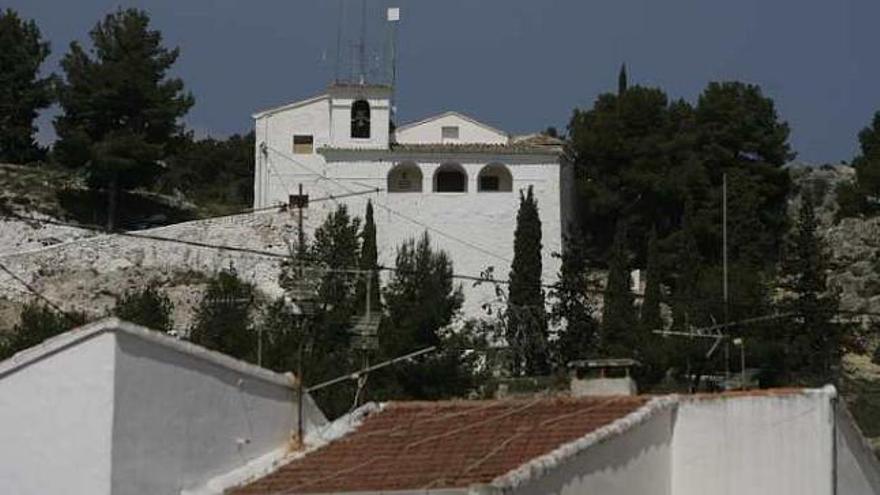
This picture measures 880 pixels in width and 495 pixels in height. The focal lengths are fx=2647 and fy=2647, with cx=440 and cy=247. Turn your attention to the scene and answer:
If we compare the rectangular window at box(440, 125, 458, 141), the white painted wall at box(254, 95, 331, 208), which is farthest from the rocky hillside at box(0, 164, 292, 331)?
the rectangular window at box(440, 125, 458, 141)

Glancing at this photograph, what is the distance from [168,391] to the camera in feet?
82.0

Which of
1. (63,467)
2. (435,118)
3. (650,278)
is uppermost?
(435,118)

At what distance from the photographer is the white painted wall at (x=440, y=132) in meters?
79.1

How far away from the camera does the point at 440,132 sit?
79.4m

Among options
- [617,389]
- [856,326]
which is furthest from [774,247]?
[617,389]

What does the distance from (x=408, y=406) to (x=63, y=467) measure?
4.06 metres

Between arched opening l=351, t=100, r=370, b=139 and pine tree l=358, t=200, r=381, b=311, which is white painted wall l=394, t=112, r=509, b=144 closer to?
arched opening l=351, t=100, r=370, b=139

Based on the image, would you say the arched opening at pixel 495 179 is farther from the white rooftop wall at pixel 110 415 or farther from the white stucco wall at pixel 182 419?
the white rooftop wall at pixel 110 415

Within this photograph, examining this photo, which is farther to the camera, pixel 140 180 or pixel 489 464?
pixel 140 180

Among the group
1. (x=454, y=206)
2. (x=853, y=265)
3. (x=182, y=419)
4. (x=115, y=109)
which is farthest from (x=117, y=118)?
(x=182, y=419)

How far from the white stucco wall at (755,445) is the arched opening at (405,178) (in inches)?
2044

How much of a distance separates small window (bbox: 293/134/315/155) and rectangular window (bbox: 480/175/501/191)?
5137mm

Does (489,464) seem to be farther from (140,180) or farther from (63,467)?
(140,180)

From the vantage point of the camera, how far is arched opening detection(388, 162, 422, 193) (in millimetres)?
77500
